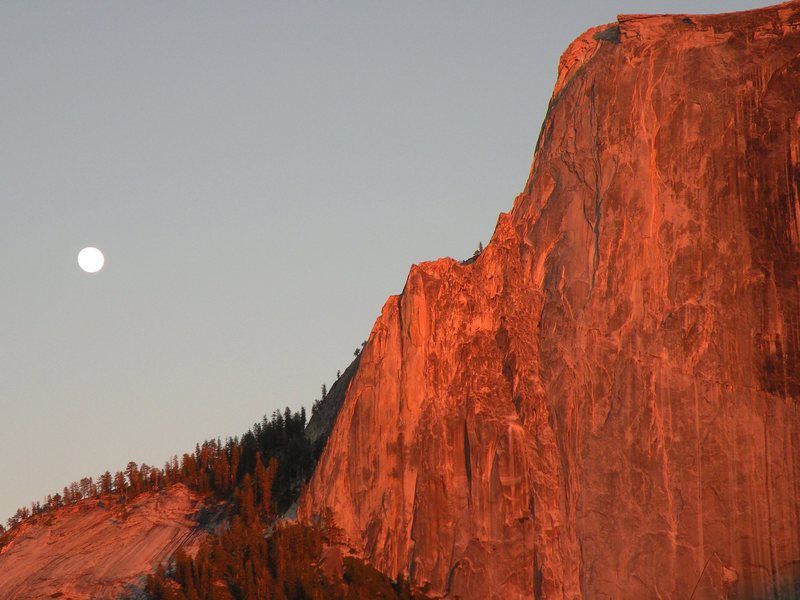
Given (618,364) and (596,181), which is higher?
(596,181)

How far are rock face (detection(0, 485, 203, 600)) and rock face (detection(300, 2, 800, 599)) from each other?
16818 millimetres

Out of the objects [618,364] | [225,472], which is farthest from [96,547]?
[618,364]

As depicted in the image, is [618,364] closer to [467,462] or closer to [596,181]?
[467,462]

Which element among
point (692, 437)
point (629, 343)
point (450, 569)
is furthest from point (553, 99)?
point (450, 569)

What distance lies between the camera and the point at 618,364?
117000mm

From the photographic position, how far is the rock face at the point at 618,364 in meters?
112

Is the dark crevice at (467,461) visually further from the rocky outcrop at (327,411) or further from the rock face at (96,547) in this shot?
the rock face at (96,547)

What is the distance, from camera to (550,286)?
123 m

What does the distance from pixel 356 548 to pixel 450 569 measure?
926 cm

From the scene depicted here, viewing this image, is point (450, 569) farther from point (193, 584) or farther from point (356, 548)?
point (193, 584)

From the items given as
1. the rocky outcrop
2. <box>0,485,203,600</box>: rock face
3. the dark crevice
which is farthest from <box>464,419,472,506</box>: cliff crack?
<box>0,485,203,600</box>: rock face

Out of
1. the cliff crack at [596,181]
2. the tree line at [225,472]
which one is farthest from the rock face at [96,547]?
the cliff crack at [596,181]

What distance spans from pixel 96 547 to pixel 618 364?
54.4 m

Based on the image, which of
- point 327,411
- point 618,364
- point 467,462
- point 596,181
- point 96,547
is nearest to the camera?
point 618,364
